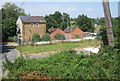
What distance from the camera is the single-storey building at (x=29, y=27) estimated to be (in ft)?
109

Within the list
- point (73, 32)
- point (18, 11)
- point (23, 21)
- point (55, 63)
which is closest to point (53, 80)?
point (55, 63)

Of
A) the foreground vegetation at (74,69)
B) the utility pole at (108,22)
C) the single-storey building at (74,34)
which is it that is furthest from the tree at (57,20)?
the foreground vegetation at (74,69)

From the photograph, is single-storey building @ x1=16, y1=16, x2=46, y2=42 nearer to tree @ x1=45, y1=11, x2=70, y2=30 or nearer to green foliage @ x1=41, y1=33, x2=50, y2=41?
green foliage @ x1=41, y1=33, x2=50, y2=41

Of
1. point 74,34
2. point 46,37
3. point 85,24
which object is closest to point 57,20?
point 85,24

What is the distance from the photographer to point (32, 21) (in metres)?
33.6

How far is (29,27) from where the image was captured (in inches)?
1324

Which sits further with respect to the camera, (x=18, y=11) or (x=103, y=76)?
(x=18, y=11)

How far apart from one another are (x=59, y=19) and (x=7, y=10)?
1892 cm

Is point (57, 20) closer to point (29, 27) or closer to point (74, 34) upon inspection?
point (74, 34)

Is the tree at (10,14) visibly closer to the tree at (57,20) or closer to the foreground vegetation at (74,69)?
the tree at (57,20)

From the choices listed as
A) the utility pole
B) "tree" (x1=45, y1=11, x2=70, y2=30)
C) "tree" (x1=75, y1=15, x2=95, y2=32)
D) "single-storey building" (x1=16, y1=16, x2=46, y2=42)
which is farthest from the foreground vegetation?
"tree" (x1=45, y1=11, x2=70, y2=30)

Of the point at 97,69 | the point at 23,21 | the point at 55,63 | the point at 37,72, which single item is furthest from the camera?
the point at 23,21

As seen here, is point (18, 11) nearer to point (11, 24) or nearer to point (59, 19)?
point (59, 19)

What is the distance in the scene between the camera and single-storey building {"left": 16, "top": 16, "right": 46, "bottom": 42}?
33125mm
